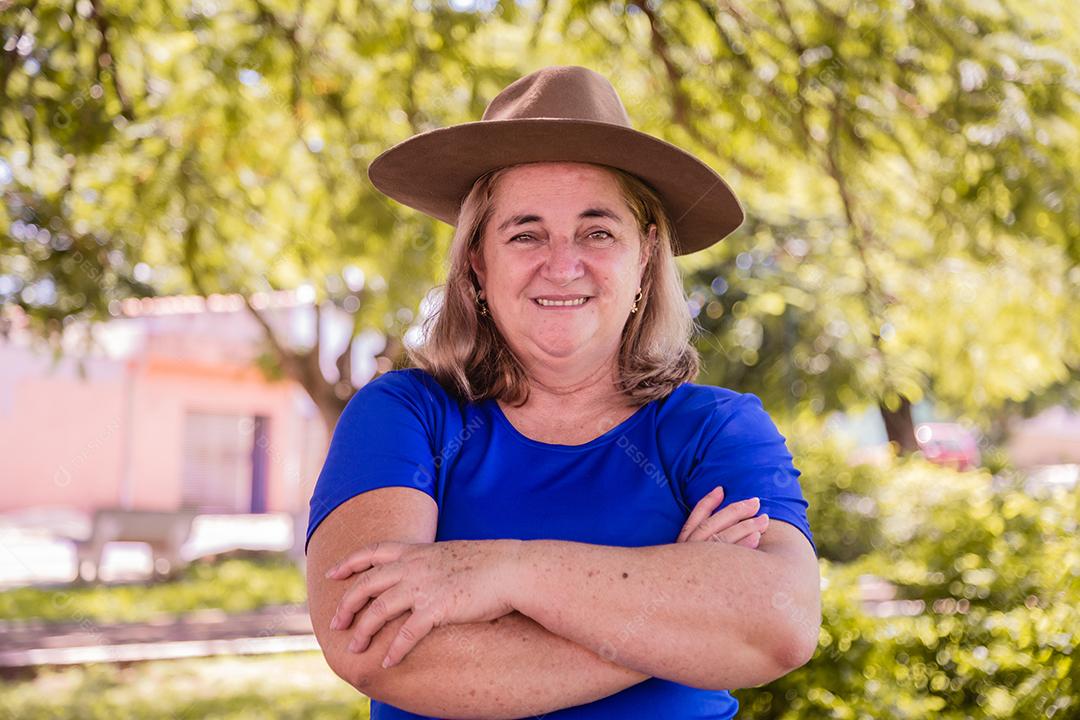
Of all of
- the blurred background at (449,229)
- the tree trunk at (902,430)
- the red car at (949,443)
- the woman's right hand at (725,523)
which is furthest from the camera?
the red car at (949,443)

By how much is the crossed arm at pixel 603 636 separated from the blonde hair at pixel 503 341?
0.50 meters

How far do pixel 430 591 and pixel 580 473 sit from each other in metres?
0.42

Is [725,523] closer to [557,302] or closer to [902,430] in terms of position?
[557,302]

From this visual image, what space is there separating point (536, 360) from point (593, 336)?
129mm

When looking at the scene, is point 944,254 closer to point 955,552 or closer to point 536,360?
point 955,552

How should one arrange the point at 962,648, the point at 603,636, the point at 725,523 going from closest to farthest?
the point at 603,636, the point at 725,523, the point at 962,648

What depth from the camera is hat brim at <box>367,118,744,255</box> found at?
2.16m

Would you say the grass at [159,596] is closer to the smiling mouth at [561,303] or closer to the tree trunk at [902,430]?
the smiling mouth at [561,303]

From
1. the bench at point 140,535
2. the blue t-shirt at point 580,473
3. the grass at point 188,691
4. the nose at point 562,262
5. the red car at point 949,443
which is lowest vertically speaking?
the red car at point 949,443

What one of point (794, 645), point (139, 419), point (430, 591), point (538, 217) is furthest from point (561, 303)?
point (139, 419)

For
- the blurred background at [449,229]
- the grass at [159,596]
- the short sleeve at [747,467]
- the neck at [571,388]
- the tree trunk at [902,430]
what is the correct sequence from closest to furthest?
the short sleeve at [747,467] < the neck at [571,388] < the blurred background at [449,229] < the grass at [159,596] < the tree trunk at [902,430]

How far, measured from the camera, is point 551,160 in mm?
2232

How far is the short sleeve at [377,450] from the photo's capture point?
201cm

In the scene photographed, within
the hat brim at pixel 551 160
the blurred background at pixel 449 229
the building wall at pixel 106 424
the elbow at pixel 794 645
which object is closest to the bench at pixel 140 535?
the blurred background at pixel 449 229
